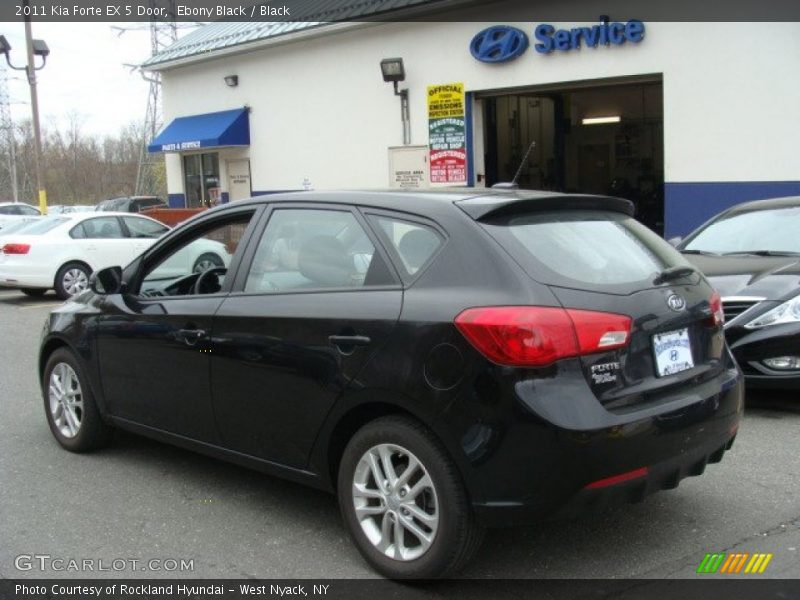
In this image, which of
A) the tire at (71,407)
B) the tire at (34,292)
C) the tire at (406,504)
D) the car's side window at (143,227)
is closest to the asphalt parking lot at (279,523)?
the tire at (71,407)

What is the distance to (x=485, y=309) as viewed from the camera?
10.6 feet

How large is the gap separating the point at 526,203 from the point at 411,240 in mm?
536

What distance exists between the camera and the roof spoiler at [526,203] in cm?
354

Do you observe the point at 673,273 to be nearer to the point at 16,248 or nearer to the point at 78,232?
the point at 78,232

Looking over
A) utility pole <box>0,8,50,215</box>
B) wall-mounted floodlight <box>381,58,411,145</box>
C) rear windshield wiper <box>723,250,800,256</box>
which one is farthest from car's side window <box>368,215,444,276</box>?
utility pole <box>0,8,50,215</box>

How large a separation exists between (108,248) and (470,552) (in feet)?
40.2

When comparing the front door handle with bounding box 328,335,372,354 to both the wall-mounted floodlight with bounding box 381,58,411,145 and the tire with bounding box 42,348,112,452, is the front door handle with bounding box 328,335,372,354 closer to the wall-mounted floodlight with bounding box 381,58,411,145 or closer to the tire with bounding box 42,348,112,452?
the tire with bounding box 42,348,112,452

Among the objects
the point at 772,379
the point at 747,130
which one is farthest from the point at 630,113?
the point at 772,379

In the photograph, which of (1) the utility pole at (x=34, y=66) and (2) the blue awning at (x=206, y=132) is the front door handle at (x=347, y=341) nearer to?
(2) the blue awning at (x=206, y=132)

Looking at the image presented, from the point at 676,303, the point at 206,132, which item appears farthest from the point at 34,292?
the point at 676,303

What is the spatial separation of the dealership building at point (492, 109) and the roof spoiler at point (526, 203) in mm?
4963

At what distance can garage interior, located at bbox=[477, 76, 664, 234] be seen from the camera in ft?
59.1

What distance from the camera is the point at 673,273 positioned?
3.78m

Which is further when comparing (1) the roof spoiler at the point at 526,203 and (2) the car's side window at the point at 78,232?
(2) the car's side window at the point at 78,232
